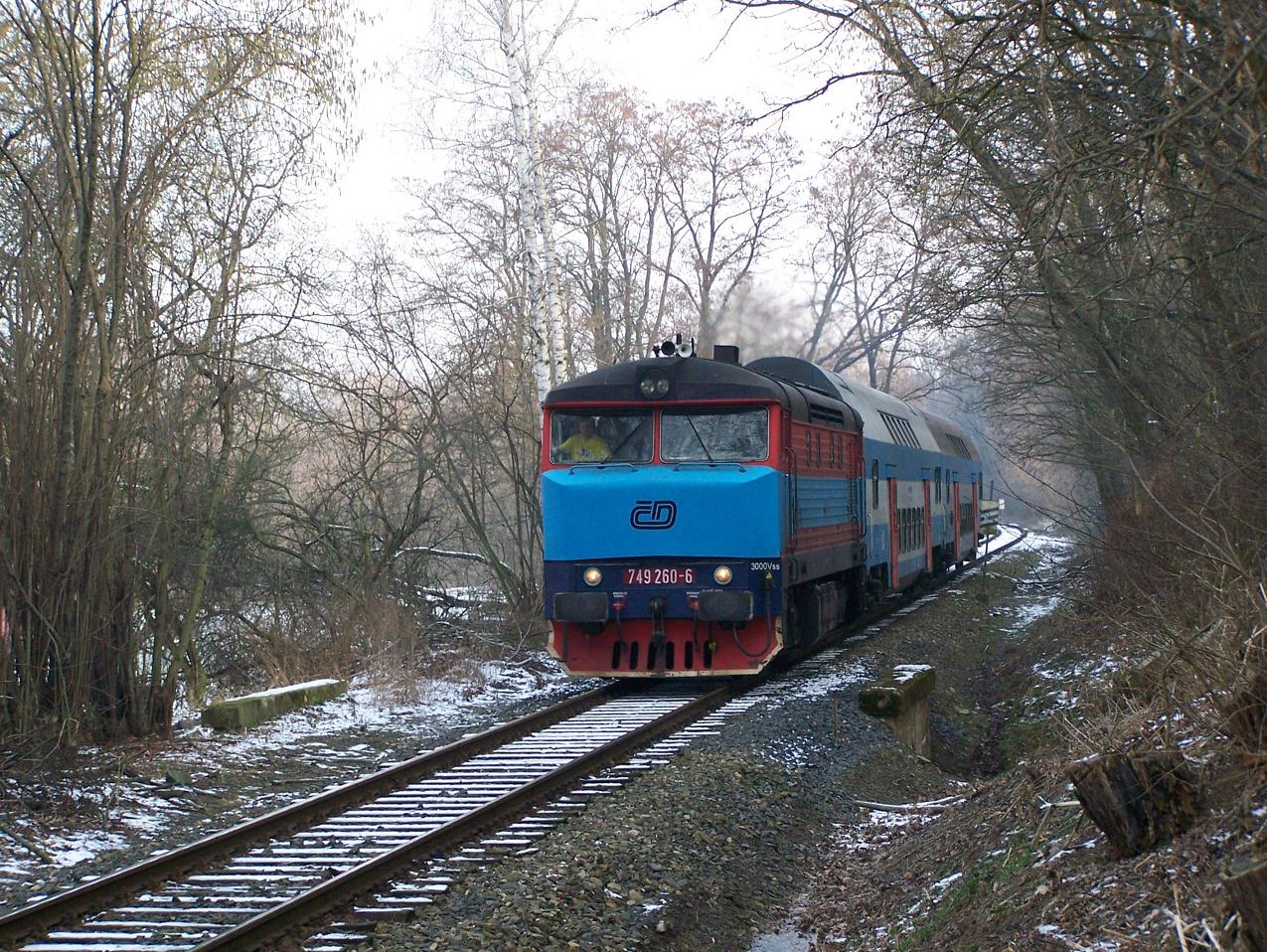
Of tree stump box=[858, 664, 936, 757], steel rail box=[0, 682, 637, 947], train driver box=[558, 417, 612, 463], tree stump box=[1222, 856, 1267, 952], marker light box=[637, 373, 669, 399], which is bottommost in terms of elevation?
tree stump box=[858, 664, 936, 757]

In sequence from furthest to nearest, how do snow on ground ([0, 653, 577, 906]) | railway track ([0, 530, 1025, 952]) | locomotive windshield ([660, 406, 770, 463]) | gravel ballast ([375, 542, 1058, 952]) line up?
locomotive windshield ([660, 406, 770, 463]), snow on ground ([0, 653, 577, 906]), gravel ballast ([375, 542, 1058, 952]), railway track ([0, 530, 1025, 952])

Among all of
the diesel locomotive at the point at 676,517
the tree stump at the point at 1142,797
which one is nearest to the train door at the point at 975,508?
the diesel locomotive at the point at 676,517

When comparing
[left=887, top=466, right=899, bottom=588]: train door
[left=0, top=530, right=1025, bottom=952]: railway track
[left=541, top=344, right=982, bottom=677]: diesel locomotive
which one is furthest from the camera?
[left=887, top=466, right=899, bottom=588]: train door

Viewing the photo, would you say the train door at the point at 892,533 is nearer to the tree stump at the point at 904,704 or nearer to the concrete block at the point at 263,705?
the tree stump at the point at 904,704

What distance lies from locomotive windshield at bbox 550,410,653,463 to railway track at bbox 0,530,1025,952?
2858 mm

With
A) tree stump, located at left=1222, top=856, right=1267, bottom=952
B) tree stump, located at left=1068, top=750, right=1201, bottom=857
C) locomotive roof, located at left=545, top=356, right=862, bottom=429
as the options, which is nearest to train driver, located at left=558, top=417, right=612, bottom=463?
locomotive roof, located at left=545, top=356, right=862, bottom=429

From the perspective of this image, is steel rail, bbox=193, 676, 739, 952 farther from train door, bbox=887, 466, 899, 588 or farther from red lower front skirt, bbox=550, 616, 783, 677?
train door, bbox=887, 466, 899, 588

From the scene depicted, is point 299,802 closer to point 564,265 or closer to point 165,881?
point 165,881

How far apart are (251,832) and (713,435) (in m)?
6.42

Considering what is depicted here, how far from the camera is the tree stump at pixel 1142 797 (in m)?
4.98

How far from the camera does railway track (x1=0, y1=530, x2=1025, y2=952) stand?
544 centimetres

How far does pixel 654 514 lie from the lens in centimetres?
1200

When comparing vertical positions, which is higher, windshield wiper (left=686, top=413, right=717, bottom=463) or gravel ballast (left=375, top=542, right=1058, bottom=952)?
windshield wiper (left=686, top=413, right=717, bottom=463)

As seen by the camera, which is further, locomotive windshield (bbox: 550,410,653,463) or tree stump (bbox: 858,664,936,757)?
locomotive windshield (bbox: 550,410,653,463)
